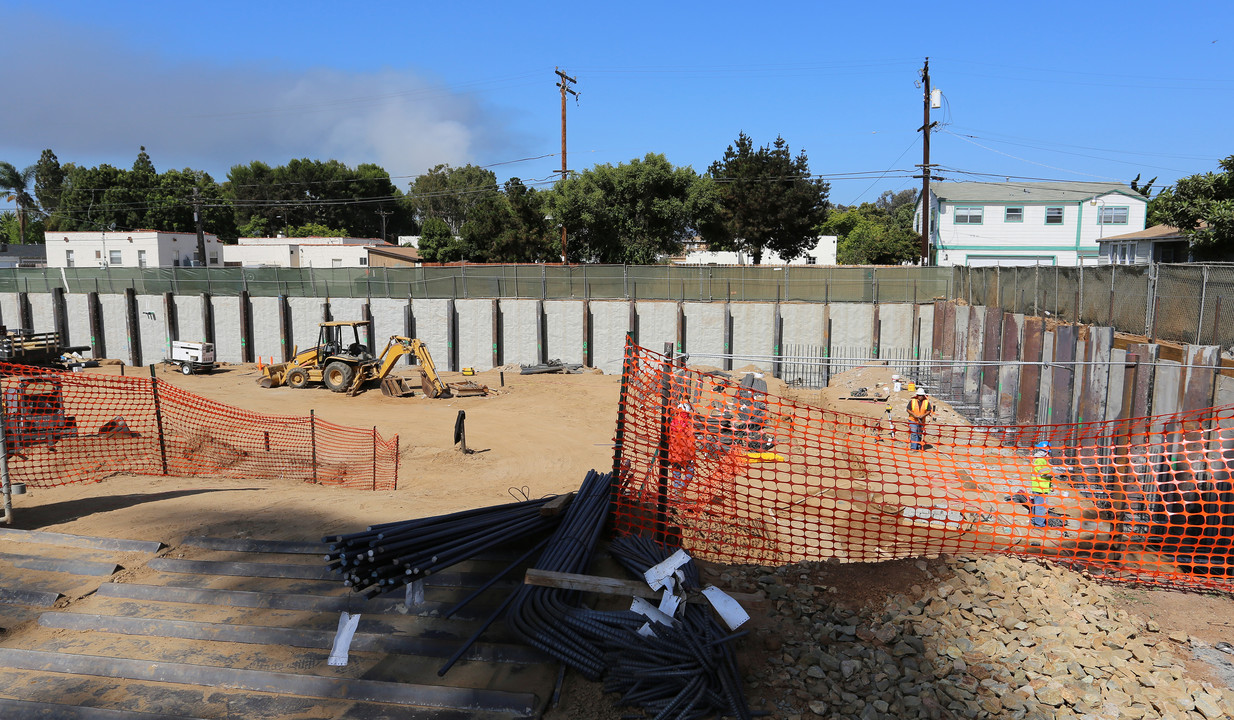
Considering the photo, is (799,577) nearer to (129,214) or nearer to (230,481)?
(230,481)

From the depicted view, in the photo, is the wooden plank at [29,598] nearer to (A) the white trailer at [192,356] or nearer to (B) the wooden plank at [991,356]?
(B) the wooden plank at [991,356]

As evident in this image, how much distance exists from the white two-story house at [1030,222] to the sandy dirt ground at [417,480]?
24633mm

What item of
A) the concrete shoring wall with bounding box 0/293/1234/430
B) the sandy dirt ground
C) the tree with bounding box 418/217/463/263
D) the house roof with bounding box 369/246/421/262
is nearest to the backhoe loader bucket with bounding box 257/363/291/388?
the sandy dirt ground

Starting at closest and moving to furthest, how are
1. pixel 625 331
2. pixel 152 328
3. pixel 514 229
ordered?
pixel 625 331 → pixel 152 328 → pixel 514 229

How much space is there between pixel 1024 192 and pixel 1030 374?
33036 millimetres

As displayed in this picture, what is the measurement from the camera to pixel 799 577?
6363 mm

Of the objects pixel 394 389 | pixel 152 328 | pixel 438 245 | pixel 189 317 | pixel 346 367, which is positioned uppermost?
pixel 438 245

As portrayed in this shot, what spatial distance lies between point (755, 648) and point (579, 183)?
42.1 m

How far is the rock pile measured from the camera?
482 cm

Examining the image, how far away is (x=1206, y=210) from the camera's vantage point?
66.0 ft

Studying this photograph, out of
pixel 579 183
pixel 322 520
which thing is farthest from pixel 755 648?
pixel 579 183

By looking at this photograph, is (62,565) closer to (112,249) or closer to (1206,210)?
(1206,210)

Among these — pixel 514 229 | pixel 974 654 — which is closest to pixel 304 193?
pixel 514 229

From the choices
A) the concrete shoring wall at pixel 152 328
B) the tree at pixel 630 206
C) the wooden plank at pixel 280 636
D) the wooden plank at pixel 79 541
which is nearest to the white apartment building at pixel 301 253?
the tree at pixel 630 206
